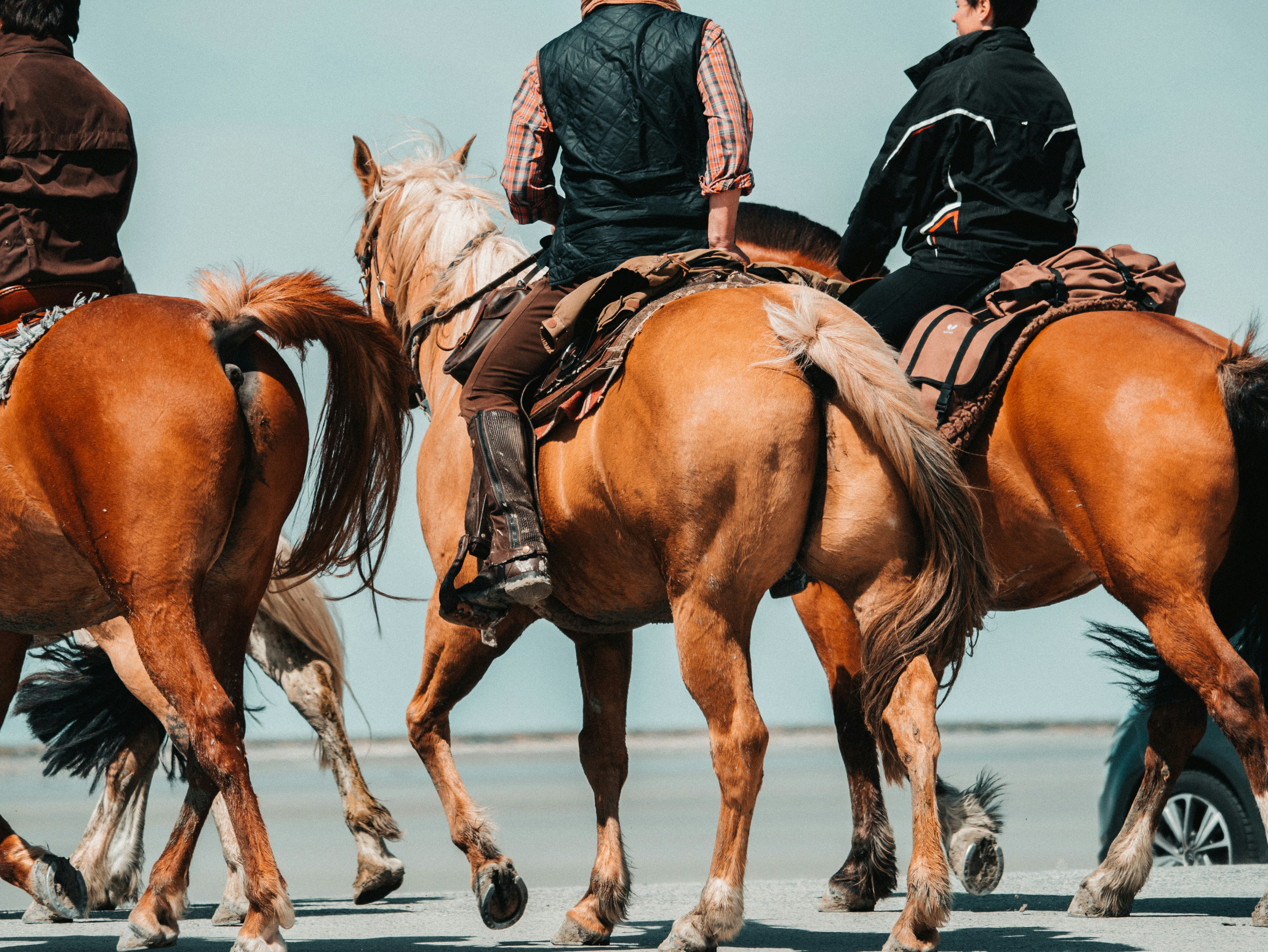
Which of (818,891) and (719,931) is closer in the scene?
(719,931)

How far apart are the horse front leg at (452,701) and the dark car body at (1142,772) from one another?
304cm

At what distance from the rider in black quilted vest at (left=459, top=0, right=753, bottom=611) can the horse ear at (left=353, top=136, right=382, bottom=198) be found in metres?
1.85

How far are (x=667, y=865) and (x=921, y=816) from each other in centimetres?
648

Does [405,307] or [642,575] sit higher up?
[405,307]

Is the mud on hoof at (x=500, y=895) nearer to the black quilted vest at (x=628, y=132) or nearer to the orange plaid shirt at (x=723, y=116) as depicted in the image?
the black quilted vest at (x=628, y=132)

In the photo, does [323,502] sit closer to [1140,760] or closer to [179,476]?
[179,476]

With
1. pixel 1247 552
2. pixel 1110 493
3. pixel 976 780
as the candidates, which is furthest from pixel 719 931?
pixel 1247 552

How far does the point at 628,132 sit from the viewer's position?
17.7 ft

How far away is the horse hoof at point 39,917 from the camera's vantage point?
6.86m

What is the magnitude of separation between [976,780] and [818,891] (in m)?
1.62

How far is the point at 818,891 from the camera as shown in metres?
7.23

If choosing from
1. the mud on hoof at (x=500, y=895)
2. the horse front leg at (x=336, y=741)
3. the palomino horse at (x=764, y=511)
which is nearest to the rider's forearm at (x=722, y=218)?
the palomino horse at (x=764, y=511)

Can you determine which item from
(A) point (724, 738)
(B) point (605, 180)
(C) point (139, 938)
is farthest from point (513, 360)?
(C) point (139, 938)

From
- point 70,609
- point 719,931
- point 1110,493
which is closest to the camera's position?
point 719,931
